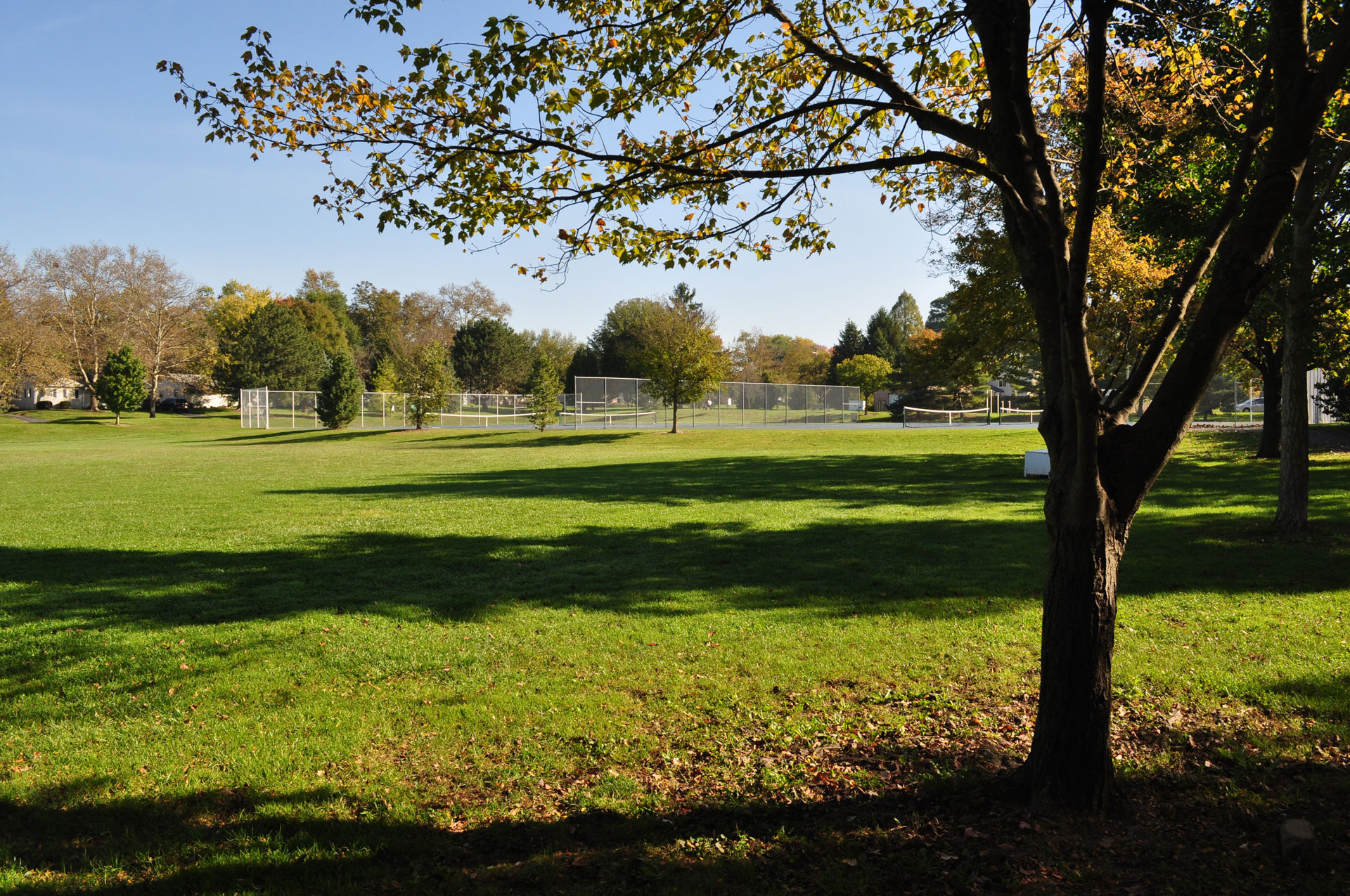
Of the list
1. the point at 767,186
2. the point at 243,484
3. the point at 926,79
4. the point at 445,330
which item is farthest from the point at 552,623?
the point at 445,330

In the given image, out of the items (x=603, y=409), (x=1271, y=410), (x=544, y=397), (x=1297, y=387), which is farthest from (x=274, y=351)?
(x=1297, y=387)

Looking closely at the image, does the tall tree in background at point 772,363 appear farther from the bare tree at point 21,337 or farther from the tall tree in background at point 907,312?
the bare tree at point 21,337

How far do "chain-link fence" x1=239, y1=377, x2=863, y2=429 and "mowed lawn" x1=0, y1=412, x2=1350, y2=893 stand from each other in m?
33.6

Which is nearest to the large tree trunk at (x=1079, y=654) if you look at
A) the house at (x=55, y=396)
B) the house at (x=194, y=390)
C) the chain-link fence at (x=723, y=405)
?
the chain-link fence at (x=723, y=405)

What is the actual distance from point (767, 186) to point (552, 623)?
3978 millimetres

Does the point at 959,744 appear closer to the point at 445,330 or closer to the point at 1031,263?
the point at 1031,263

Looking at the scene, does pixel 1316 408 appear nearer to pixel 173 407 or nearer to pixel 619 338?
pixel 619 338

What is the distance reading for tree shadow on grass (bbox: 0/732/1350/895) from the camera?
3189mm

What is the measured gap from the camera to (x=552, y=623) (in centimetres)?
678

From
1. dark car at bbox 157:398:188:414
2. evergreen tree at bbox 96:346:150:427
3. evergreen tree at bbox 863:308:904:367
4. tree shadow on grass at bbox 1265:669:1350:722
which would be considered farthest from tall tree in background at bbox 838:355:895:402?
tree shadow on grass at bbox 1265:669:1350:722

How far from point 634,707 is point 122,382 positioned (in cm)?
5585

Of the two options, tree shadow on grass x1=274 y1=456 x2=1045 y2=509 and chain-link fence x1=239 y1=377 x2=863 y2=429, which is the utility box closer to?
tree shadow on grass x1=274 y1=456 x2=1045 y2=509

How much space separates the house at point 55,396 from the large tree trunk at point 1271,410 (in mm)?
76487

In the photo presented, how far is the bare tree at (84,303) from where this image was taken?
182 ft
